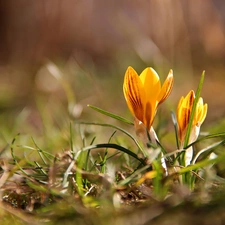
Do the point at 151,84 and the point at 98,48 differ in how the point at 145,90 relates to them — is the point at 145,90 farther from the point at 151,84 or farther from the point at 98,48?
the point at 98,48

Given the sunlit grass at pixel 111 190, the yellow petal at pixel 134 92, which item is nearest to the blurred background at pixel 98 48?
the sunlit grass at pixel 111 190

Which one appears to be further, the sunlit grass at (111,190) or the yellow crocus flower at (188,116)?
the yellow crocus flower at (188,116)

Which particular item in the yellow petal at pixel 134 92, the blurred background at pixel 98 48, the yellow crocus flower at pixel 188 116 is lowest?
the yellow crocus flower at pixel 188 116

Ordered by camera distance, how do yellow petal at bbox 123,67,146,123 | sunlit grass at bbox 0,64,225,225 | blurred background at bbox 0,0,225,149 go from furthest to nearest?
1. blurred background at bbox 0,0,225,149
2. yellow petal at bbox 123,67,146,123
3. sunlit grass at bbox 0,64,225,225

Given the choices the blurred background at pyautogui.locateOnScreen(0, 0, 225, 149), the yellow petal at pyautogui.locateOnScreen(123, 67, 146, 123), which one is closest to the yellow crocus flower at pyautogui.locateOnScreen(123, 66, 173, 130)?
the yellow petal at pyautogui.locateOnScreen(123, 67, 146, 123)

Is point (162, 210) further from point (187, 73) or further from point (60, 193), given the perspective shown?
point (187, 73)

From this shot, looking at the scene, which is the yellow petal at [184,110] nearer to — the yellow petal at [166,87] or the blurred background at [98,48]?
the yellow petal at [166,87]

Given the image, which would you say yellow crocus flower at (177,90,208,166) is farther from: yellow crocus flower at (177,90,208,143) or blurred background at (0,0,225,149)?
blurred background at (0,0,225,149)
